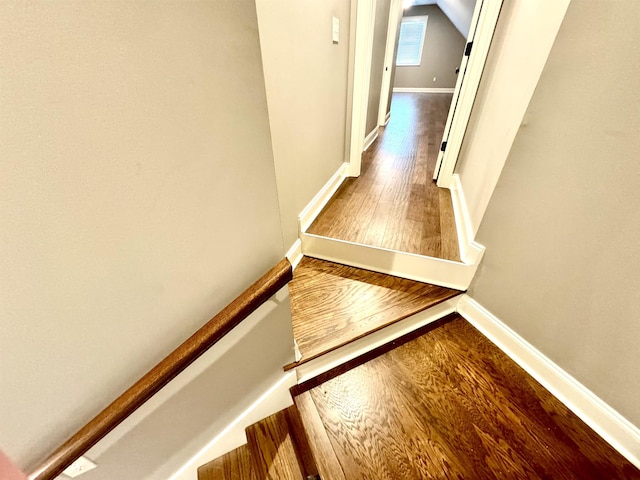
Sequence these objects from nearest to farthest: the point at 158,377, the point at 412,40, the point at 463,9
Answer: the point at 158,377 → the point at 463,9 → the point at 412,40

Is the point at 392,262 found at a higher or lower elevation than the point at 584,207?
lower

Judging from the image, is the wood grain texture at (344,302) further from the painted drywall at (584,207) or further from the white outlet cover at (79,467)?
the white outlet cover at (79,467)

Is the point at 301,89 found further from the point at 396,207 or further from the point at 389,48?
the point at 389,48

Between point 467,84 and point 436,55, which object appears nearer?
point 467,84

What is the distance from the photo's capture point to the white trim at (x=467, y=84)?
163 cm

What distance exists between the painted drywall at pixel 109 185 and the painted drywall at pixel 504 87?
1.15m

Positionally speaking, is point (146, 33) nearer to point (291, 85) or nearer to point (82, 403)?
point (82, 403)

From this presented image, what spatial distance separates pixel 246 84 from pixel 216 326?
24.7 inches

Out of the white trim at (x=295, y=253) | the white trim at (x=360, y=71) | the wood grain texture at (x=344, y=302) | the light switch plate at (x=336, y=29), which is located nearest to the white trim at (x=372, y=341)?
the wood grain texture at (x=344, y=302)

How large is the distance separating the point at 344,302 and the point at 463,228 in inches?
35.1

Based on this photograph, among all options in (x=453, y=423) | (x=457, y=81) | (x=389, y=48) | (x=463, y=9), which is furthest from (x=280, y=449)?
(x=463, y=9)

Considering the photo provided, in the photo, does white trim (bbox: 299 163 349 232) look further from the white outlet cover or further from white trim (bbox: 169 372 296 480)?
the white outlet cover

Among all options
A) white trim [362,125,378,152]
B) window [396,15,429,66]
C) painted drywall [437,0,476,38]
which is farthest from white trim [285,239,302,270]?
window [396,15,429,66]

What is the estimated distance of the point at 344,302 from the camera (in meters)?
1.35
